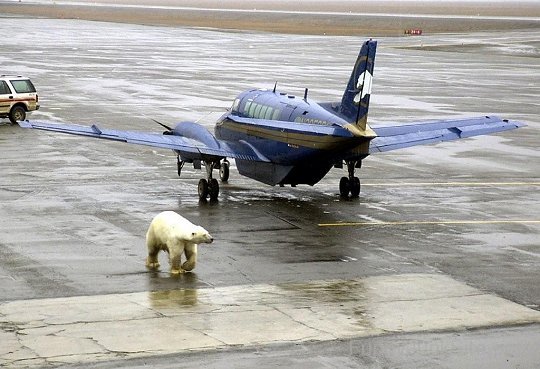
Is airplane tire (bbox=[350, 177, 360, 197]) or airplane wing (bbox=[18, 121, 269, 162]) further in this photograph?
airplane tire (bbox=[350, 177, 360, 197])

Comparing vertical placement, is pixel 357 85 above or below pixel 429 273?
above

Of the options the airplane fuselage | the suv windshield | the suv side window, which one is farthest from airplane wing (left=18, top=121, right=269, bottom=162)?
the suv windshield

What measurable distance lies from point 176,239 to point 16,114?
30.2 metres

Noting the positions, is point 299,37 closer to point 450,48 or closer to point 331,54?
point 450,48

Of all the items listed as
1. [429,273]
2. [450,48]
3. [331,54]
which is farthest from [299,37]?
[429,273]

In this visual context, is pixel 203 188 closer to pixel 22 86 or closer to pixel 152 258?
pixel 152 258

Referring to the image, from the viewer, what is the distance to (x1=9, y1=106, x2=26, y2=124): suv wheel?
51750 mm

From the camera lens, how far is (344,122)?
31031 mm

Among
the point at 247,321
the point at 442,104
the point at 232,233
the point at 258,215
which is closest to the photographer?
the point at 247,321

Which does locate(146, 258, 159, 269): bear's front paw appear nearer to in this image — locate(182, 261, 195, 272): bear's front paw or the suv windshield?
locate(182, 261, 195, 272): bear's front paw

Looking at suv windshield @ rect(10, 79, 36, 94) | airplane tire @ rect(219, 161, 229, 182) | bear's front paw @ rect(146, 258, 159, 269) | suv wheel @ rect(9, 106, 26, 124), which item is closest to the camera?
bear's front paw @ rect(146, 258, 159, 269)

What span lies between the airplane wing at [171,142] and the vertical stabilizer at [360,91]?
3.04m

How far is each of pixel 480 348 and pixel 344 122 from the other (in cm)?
1299

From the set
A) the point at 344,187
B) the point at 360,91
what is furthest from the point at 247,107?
the point at 360,91
